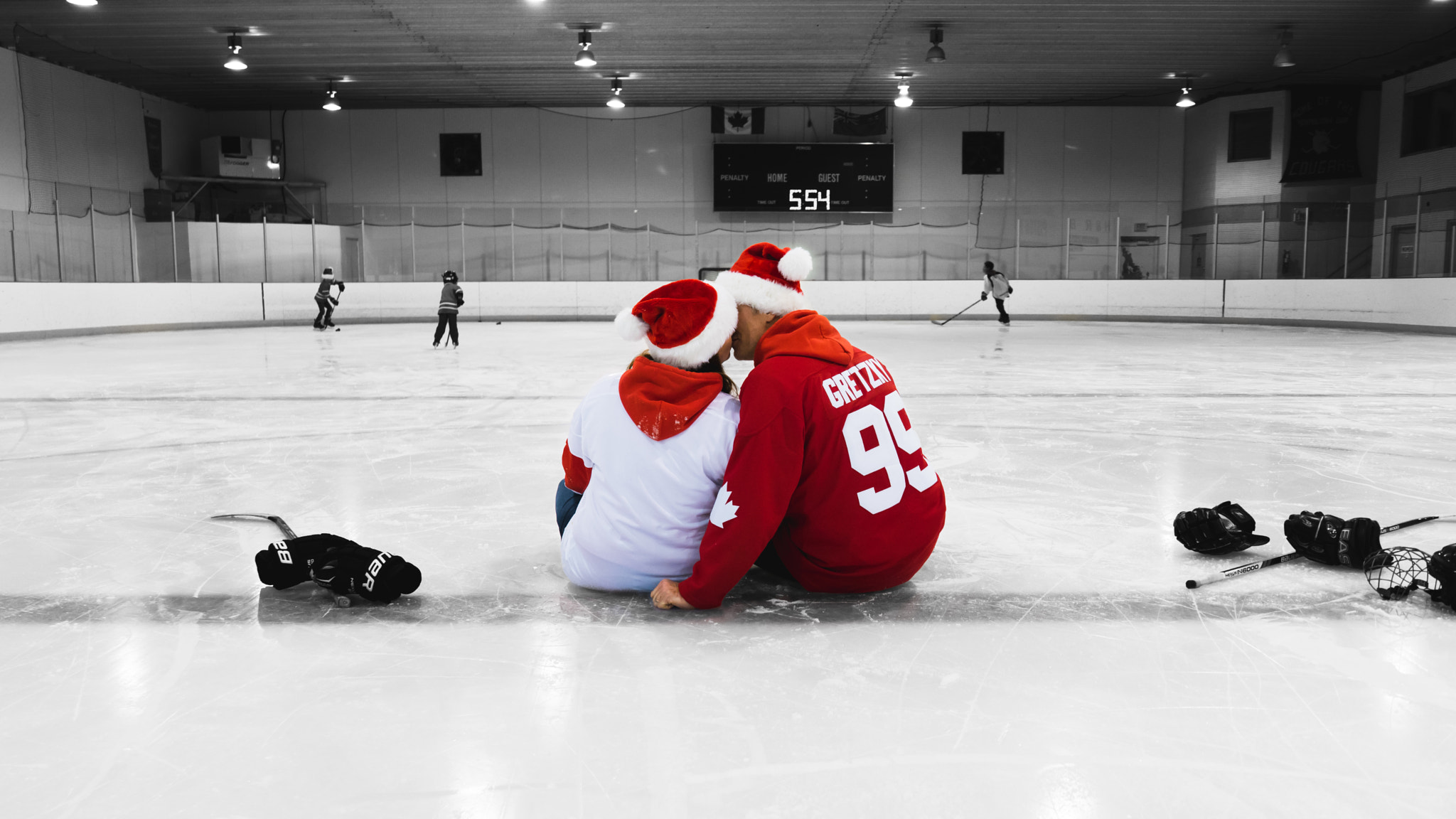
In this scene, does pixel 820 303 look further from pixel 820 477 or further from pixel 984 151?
pixel 820 477

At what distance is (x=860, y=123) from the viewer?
21.9 m

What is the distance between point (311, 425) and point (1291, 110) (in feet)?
65.2

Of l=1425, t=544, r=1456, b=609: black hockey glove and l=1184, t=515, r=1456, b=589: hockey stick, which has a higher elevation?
l=1425, t=544, r=1456, b=609: black hockey glove

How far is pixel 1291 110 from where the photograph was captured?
20.0 metres

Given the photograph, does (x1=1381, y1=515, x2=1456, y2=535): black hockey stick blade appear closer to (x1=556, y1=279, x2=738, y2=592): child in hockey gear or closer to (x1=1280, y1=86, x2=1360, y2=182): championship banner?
(x1=556, y1=279, x2=738, y2=592): child in hockey gear

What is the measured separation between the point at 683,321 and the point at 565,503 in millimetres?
865

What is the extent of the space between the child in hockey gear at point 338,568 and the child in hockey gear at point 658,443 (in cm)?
49

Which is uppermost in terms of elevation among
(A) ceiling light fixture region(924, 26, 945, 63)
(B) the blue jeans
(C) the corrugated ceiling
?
(C) the corrugated ceiling

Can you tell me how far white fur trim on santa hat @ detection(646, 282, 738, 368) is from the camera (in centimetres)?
262

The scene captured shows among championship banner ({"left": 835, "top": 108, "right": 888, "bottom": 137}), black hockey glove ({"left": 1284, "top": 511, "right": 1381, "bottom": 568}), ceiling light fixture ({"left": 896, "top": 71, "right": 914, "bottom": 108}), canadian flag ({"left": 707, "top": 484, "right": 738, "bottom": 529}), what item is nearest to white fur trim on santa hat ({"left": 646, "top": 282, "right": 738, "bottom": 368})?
canadian flag ({"left": 707, "top": 484, "right": 738, "bottom": 529})

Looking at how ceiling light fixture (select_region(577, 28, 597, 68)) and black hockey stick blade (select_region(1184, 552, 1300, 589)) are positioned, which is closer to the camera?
black hockey stick blade (select_region(1184, 552, 1300, 589))

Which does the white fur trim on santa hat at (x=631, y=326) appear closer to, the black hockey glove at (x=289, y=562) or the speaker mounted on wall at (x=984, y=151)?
the black hockey glove at (x=289, y=562)

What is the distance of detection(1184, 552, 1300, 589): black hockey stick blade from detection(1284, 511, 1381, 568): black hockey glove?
0.07 m

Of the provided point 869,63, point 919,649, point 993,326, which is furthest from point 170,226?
point 919,649
